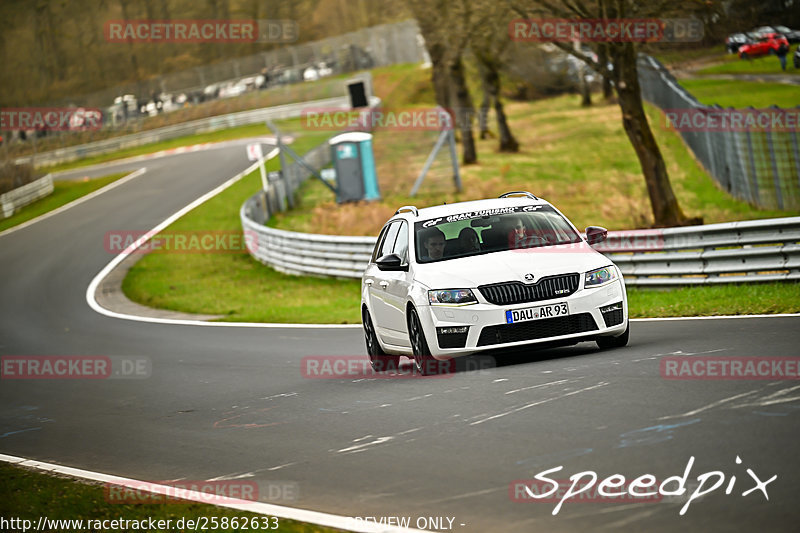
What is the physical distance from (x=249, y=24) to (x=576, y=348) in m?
105

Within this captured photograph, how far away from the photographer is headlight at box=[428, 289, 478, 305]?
395 inches

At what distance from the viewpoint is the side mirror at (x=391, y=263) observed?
10938 mm

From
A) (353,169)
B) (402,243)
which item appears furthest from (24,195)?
(402,243)

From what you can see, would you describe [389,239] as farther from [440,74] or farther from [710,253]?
[440,74]

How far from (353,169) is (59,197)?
20600 mm

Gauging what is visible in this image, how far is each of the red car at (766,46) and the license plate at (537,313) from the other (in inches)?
1502

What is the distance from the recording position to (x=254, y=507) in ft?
21.0

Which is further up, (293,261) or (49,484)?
(49,484)

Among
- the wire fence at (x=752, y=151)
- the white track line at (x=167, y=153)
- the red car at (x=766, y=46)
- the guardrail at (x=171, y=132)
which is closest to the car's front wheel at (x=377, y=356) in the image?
the wire fence at (x=752, y=151)

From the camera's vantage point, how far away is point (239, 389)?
1192 cm

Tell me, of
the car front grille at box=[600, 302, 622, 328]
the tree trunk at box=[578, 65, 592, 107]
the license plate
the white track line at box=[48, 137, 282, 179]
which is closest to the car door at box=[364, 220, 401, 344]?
the license plate

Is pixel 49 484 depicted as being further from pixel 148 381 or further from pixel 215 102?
pixel 215 102

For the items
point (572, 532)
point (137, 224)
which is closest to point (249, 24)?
point (137, 224)

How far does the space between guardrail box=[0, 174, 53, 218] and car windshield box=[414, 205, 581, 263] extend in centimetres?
4079
